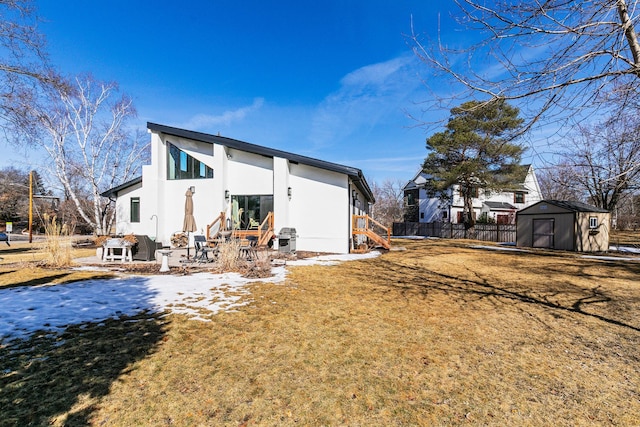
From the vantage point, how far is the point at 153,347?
3.25 m

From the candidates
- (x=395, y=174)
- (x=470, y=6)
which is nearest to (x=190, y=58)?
(x=470, y=6)

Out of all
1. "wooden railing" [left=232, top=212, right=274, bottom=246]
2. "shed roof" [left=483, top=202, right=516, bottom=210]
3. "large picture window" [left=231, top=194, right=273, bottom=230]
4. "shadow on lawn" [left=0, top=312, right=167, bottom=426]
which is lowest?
"shadow on lawn" [left=0, top=312, right=167, bottom=426]

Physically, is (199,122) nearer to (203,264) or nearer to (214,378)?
(203,264)

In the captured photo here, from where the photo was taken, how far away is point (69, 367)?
9.02 feet

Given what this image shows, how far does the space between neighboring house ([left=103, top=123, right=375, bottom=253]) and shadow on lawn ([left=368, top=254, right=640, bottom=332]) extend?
4.78 meters

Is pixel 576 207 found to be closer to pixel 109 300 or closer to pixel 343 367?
pixel 343 367

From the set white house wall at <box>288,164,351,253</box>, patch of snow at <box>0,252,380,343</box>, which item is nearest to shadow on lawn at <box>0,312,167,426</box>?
patch of snow at <box>0,252,380,343</box>

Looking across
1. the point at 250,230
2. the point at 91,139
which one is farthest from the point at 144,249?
the point at 91,139

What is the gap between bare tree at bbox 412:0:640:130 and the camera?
3.21 metres

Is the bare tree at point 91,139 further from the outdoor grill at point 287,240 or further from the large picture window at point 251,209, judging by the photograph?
the outdoor grill at point 287,240

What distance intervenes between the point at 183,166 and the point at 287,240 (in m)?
6.76

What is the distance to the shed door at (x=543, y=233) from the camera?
53.7ft

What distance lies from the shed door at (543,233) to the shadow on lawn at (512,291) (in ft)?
32.2

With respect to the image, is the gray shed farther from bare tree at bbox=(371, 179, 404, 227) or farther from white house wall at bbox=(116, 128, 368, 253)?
bare tree at bbox=(371, 179, 404, 227)
